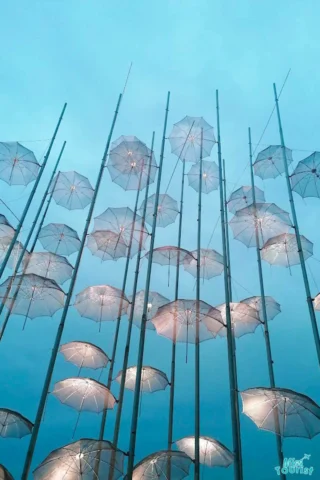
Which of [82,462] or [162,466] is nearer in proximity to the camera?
[82,462]

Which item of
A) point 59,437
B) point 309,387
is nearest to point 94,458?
point 309,387

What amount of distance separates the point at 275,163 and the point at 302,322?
198 ft

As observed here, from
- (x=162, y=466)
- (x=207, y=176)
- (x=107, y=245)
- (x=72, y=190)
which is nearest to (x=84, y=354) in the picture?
(x=162, y=466)

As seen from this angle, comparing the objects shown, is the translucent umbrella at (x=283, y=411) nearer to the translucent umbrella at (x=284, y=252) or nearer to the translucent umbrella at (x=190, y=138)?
the translucent umbrella at (x=284, y=252)

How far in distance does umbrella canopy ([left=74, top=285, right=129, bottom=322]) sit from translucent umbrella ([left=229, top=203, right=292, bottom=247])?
202 inches

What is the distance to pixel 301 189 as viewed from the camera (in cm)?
1310

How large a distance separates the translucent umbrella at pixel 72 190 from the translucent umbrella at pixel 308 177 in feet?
26.3

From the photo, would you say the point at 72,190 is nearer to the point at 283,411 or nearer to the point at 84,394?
the point at 84,394

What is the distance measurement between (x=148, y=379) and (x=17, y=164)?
30.4ft

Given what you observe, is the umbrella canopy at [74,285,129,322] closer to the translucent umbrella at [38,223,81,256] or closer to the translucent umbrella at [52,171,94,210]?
the translucent umbrella at [38,223,81,256]

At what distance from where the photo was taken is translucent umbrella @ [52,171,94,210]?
1523 cm

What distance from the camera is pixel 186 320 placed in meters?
11.0

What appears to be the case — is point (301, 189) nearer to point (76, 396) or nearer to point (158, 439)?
point (76, 396)

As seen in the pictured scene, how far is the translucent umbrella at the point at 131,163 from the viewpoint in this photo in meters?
13.8
